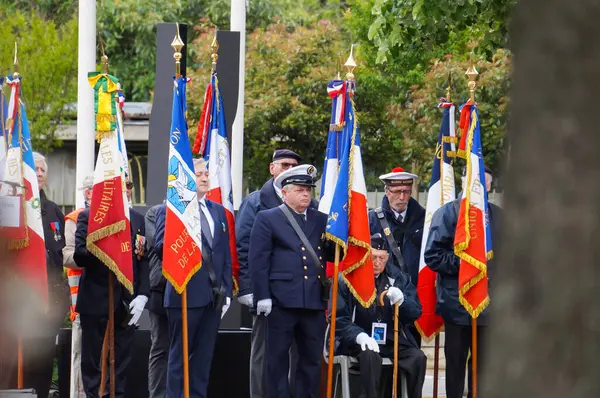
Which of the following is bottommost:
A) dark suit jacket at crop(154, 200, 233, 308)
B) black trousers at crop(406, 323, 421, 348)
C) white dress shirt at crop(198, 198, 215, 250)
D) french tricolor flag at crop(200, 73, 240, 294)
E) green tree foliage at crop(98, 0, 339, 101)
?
black trousers at crop(406, 323, 421, 348)

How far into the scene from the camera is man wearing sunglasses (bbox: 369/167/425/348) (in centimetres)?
1038

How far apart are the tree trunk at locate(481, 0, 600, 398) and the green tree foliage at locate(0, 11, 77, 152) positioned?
21.9 m

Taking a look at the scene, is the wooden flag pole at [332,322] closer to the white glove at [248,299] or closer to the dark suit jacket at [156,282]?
the white glove at [248,299]

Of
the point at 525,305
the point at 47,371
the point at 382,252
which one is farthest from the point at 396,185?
the point at 525,305

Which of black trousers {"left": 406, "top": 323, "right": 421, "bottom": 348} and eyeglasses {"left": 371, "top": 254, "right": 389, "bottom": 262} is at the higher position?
eyeglasses {"left": 371, "top": 254, "right": 389, "bottom": 262}

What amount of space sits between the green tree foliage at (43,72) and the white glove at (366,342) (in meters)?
15.6

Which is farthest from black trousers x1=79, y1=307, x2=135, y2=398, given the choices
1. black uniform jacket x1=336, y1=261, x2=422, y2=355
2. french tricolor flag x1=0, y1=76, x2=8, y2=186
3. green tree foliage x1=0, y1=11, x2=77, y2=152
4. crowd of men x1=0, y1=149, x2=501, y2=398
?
green tree foliage x1=0, y1=11, x2=77, y2=152

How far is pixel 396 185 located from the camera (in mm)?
10477

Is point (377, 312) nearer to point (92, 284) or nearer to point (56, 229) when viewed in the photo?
point (92, 284)

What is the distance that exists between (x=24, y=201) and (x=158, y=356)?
1706 mm

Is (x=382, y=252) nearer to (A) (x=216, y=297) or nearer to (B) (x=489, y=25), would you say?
(A) (x=216, y=297)

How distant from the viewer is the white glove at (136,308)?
9609 millimetres

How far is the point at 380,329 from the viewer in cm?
944

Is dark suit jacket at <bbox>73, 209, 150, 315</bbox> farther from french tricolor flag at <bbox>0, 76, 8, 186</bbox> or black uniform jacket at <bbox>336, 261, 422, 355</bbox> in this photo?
black uniform jacket at <bbox>336, 261, 422, 355</bbox>
